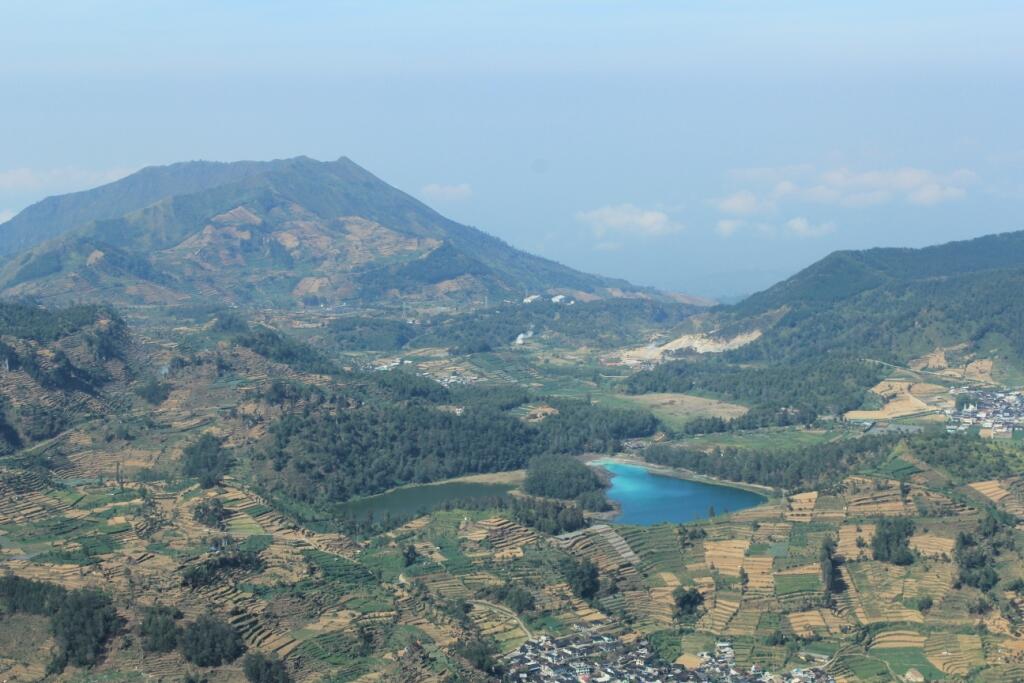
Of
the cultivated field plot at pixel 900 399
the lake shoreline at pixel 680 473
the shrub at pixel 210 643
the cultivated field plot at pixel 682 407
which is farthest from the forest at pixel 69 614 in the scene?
the cultivated field plot at pixel 900 399

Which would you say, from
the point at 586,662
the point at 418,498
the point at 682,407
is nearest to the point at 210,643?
the point at 586,662

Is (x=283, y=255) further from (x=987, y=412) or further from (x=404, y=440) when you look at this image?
(x=987, y=412)

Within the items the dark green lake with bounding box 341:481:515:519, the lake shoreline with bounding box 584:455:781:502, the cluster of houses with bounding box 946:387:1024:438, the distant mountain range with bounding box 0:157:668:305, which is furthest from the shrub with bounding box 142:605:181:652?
the distant mountain range with bounding box 0:157:668:305

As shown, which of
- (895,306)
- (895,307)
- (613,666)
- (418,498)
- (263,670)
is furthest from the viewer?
(895,306)

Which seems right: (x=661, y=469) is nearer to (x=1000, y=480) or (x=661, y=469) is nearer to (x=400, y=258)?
(x=1000, y=480)

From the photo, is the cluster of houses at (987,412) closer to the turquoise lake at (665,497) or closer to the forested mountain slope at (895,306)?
the forested mountain slope at (895,306)

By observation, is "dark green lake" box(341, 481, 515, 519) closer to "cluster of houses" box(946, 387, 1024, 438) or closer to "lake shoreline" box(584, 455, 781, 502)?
"lake shoreline" box(584, 455, 781, 502)
